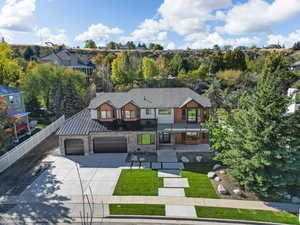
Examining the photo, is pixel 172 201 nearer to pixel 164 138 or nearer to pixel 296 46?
pixel 164 138

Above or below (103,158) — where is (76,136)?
above

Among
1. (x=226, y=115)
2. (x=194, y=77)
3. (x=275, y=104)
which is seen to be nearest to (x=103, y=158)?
(x=226, y=115)

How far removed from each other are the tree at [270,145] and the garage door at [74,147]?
636 inches

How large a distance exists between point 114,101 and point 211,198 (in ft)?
51.8

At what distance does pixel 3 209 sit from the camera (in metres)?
13.0

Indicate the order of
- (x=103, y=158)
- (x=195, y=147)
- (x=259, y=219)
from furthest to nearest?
(x=195, y=147)
(x=103, y=158)
(x=259, y=219)

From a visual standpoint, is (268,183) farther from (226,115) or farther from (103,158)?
(103,158)

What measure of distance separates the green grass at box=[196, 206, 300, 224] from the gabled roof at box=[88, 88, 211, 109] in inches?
512

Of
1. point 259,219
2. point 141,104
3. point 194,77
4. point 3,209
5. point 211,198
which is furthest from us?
point 194,77

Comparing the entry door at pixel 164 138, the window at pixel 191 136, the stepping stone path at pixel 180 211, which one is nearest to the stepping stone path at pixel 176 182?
the stepping stone path at pixel 180 211

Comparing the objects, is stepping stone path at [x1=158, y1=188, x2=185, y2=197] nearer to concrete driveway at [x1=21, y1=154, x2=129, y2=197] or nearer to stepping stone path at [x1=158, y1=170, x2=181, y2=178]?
stepping stone path at [x1=158, y1=170, x2=181, y2=178]

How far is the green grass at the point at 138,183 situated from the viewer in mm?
14617

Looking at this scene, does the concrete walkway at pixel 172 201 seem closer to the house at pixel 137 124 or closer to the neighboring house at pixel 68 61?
the house at pixel 137 124

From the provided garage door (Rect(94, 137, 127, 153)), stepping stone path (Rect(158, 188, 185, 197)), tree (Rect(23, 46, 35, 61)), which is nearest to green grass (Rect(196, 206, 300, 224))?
stepping stone path (Rect(158, 188, 185, 197))
